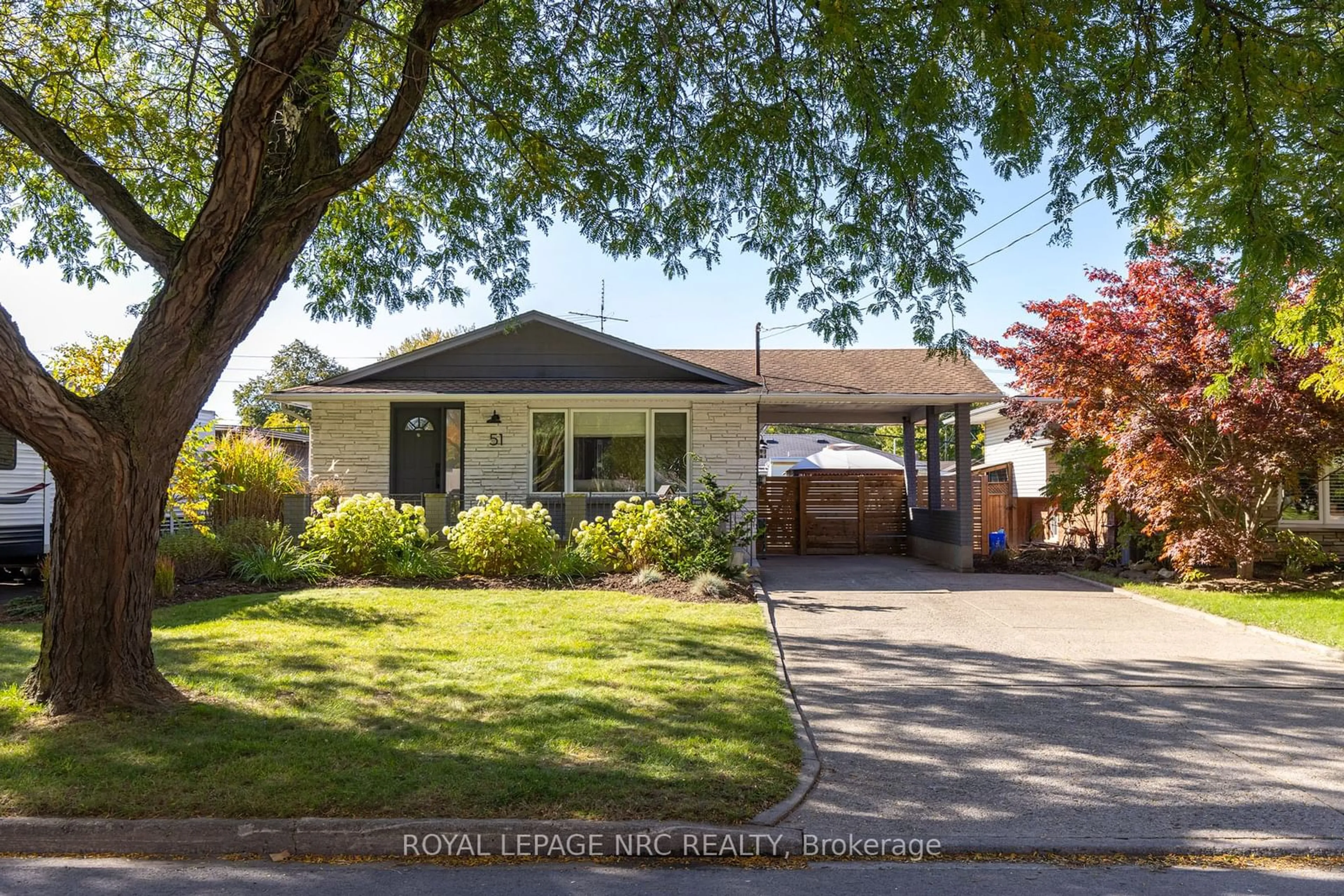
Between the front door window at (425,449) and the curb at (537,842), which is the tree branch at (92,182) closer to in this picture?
the curb at (537,842)

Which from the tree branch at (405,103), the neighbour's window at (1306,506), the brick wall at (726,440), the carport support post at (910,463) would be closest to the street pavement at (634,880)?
the tree branch at (405,103)

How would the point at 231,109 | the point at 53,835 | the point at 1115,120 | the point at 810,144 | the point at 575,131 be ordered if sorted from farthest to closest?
the point at 575,131, the point at 810,144, the point at 1115,120, the point at 231,109, the point at 53,835

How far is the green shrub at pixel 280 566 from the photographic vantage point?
37.6 feet

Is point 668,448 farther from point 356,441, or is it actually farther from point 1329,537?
point 1329,537

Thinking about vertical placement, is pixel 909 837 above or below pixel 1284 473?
below

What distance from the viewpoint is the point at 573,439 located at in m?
15.6

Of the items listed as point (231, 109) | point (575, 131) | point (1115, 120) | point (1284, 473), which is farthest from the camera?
point (1284, 473)

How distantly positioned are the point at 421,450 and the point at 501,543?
4.19 metres

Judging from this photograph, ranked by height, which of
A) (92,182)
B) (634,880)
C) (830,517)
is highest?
(92,182)

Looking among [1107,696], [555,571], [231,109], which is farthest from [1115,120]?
[555,571]

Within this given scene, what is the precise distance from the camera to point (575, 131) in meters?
8.48

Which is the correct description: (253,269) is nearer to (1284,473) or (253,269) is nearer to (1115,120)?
(1115,120)

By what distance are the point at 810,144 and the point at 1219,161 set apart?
3204mm

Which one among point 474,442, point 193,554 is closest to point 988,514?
point 474,442
